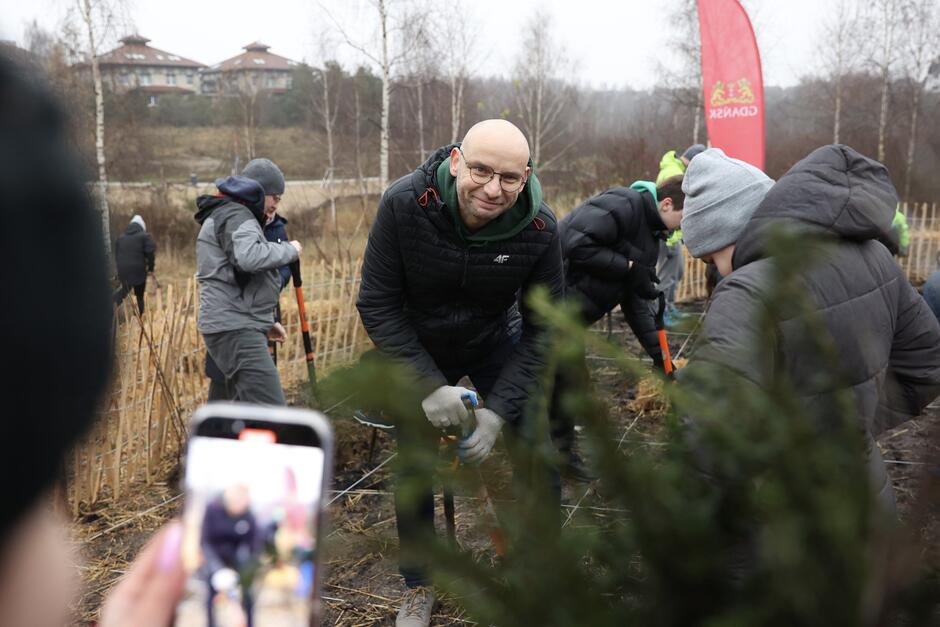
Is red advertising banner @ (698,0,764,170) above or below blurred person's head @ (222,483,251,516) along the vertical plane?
above

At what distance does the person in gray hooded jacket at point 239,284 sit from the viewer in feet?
12.7

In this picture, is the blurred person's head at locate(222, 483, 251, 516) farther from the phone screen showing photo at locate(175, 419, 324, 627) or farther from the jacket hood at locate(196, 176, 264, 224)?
the jacket hood at locate(196, 176, 264, 224)

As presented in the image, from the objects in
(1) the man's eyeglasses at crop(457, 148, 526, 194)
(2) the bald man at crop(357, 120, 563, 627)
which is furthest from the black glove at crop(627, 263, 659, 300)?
(1) the man's eyeglasses at crop(457, 148, 526, 194)

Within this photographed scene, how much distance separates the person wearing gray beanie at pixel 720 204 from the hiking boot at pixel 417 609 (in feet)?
5.15

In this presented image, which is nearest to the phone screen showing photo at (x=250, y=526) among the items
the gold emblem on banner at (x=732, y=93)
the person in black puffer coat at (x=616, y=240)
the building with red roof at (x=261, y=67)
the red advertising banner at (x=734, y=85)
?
the person in black puffer coat at (x=616, y=240)

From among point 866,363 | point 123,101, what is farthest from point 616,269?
point 123,101

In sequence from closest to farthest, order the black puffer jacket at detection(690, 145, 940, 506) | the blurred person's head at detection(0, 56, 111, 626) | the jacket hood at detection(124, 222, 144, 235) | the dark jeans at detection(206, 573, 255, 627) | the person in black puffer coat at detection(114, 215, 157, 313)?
the blurred person's head at detection(0, 56, 111, 626) → the dark jeans at detection(206, 573, 255, 627) → the black puffer jacket at detection(690, 145, 940, 506) → the person in black puffer coat at detection(114, 215, 157, 313) → the jacket hood at detection(124, 222, 144, 235)

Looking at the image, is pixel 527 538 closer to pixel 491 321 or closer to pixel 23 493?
pixel 23 493

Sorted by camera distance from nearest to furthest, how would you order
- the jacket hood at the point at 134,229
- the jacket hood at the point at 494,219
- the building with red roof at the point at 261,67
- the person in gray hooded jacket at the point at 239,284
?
the jacket hood at the point at 494,219, the person in gray hooded jacket at the point at 239,284, the jacket hood at the point at 134,229, the building with red roof at the point at 261,67

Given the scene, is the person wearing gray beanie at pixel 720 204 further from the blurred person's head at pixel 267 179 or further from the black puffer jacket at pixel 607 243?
the blurred person's head at pixel 267 179

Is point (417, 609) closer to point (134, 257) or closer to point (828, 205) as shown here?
point (828, 205)

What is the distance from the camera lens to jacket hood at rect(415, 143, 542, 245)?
2.45 m

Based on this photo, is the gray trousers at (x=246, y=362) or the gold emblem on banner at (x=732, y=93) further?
the gold emblem on banner at (x=732, y=93)

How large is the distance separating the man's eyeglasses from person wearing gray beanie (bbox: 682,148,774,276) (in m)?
0.57
